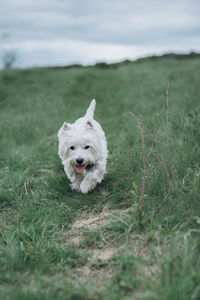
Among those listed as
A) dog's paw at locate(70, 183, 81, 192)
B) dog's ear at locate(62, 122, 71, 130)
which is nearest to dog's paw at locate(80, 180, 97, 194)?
dog's paw at locate(70, 183, 81, 192)

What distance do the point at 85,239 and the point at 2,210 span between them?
1.29m

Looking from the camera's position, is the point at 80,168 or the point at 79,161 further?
the point at 80,168

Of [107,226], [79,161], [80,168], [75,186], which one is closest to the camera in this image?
[107,226]

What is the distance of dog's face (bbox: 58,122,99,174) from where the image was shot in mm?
3682

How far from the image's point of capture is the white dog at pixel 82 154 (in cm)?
370

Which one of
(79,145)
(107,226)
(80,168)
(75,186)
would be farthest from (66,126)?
(107,226)

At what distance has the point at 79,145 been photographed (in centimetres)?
374

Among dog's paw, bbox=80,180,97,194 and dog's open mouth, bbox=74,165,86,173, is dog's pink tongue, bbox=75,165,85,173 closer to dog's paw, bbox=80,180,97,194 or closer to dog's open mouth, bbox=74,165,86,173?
dog's open mouth, bbox=74,165,86,173

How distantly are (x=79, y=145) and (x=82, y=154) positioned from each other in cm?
13

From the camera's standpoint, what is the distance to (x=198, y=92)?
864 cm

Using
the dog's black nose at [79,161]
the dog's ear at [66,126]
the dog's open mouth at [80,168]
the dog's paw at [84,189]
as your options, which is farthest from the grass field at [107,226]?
the dog's ear at [66,126]

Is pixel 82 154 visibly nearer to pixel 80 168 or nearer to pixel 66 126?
pixel 80 168

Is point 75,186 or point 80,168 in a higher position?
point 80,168

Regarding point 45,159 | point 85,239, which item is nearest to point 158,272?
point 85,239
